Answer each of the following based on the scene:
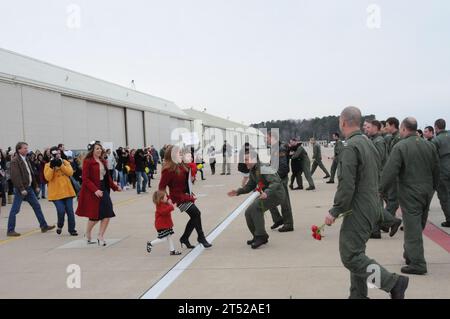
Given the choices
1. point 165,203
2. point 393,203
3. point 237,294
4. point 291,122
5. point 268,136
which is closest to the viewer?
point 237,294

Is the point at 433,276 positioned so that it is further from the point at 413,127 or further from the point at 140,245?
the point at 140,245

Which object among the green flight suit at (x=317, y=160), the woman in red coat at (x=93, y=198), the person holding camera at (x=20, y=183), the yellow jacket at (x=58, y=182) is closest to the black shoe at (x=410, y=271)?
the woman in red coat at (x=93, y=198)

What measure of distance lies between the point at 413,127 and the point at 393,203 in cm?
246

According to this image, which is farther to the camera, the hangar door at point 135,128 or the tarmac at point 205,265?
the hangar door at point 135,128

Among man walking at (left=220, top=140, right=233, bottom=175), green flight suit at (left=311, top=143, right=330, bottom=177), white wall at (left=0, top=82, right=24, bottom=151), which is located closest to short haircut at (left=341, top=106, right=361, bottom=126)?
green flight suit at (left=311, top=143, right=330, bottom=177)

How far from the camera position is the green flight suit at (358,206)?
4422 mm

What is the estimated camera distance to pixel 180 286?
227 inches

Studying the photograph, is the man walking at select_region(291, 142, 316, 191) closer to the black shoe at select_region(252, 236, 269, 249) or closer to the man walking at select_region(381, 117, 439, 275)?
the black shoe at select_region(252, 236, 269, 249)

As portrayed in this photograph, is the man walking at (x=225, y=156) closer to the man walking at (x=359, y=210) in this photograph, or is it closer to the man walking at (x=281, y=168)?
the man walking at (x=281, y=168)

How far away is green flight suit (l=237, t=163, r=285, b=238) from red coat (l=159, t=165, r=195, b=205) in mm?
935

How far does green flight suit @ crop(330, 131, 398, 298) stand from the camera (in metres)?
4.42

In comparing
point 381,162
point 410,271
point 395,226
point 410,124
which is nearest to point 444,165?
point 381,162

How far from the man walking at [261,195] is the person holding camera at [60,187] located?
367 cm
